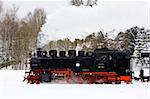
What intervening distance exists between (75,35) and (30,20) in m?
26.2

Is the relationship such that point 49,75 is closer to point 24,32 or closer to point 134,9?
point 134,9

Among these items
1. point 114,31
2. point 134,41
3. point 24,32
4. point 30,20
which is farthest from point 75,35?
point 30,20

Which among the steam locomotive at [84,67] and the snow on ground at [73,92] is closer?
the snow on ground at [73,92]

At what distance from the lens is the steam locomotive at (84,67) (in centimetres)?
1902

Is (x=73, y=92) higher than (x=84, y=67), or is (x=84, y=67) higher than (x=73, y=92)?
(x=84, y=67)

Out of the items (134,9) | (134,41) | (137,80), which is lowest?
(137,80)

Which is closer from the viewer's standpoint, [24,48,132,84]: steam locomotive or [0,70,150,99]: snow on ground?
[0,70,150,99]: snow on ground

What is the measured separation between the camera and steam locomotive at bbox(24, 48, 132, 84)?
1902cm

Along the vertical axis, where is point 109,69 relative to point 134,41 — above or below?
below

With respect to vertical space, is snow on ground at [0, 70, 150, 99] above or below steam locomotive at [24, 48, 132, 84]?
below

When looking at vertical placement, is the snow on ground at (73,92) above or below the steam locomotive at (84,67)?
below

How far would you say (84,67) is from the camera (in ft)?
63.1

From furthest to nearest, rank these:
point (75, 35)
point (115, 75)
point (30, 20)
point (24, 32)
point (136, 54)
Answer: point (30, 20), point (24, 32), point (136, 54), point (75, 35), point (115, 75)

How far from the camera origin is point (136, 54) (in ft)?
95.6
